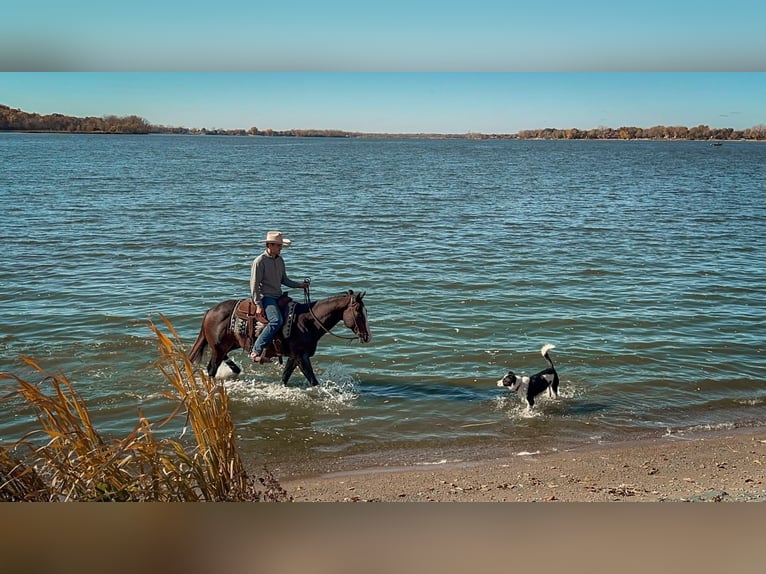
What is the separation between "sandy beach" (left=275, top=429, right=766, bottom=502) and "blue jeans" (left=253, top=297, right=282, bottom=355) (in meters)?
1.72

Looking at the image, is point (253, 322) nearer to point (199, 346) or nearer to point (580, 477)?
point (199, 346)

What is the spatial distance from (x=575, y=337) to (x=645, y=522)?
6713mm

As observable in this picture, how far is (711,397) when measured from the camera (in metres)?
7.06

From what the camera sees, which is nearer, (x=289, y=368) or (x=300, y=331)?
(x=300, y=331)

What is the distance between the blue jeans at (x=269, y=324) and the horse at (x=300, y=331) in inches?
4.7

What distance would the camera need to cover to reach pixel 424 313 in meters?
9.75

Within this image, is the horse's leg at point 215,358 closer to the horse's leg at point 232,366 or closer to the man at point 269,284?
the horse's leg at point 232,366

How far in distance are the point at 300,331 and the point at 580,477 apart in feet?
10.2

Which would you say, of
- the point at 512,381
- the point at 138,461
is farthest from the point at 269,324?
the point at 138,461

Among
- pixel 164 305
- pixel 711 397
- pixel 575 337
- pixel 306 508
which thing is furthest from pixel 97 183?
pixel 306 508

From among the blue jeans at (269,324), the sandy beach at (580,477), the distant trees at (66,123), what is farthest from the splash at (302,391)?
the distant trees at (66,123)

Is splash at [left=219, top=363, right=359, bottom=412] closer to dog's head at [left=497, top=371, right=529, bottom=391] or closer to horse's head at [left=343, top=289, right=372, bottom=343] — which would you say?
horse's head at [left=343, top=289, right=372, bottom=343]

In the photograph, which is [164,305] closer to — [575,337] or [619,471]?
[575,337]

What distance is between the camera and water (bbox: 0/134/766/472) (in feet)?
21.2
